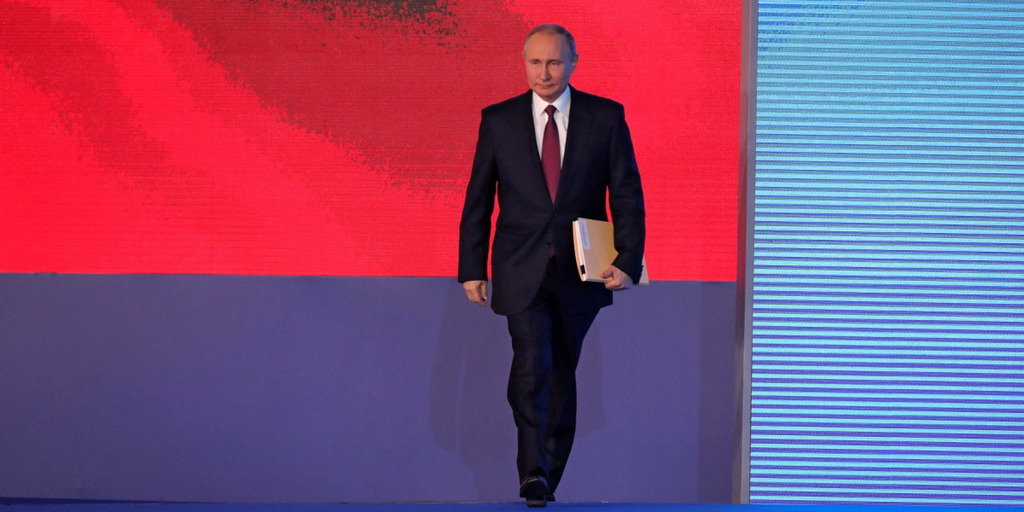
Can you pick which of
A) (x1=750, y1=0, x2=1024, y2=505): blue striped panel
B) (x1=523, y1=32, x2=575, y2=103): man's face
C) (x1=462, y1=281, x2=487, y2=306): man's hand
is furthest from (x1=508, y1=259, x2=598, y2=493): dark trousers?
(x1=750, y1=0, x2=1024, y2=505): blue striped panel

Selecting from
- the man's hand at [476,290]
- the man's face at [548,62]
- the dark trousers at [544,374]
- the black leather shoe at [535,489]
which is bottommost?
the black leather shoe at [535,489]

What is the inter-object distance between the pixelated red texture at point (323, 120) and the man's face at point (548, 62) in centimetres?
84

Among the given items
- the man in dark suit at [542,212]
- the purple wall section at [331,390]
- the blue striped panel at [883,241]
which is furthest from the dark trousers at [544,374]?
the blue striped panel at [883,241]

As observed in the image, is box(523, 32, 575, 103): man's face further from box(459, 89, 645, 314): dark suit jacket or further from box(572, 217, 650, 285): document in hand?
box(572, 217, 650, 285): document in hand

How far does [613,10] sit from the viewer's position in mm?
3420

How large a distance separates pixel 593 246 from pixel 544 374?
0.38m

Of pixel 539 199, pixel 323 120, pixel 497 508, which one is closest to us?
pixel 497 508

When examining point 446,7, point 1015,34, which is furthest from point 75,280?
point 1015,34

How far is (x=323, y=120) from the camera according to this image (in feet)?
11.3

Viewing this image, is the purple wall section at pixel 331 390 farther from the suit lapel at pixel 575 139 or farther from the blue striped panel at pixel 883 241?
the suit lapel at pixel 575 139

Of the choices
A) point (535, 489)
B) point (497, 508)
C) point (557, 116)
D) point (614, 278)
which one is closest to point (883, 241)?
point (614, 278)

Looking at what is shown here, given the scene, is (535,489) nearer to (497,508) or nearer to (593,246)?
(497,508)

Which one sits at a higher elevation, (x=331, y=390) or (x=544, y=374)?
(x=544, y=374)

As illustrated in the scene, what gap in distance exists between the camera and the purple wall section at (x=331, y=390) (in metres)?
3.43
